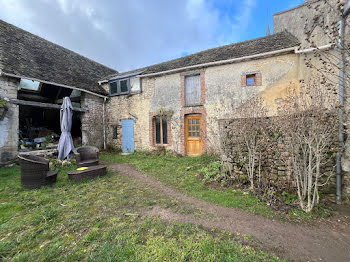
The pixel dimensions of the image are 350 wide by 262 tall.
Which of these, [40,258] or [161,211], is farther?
[161,211]

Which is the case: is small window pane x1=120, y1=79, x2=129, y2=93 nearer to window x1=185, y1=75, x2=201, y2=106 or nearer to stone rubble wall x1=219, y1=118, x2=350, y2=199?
window x1=185, y1=75, x2=201, y2=106

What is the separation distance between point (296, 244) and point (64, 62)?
560 inches

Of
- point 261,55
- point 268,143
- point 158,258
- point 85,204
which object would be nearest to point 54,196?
point 85,204

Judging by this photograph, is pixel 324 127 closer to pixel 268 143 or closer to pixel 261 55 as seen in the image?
pixel 268 143

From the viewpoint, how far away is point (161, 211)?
3.44m

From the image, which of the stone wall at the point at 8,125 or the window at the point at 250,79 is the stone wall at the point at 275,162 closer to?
the window at the point at 250,79

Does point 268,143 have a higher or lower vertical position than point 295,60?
lower

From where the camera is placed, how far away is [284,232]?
9.14 feet

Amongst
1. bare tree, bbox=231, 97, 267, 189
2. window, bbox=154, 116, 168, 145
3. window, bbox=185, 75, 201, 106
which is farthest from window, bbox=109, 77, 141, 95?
bare tree, bbox=231, 97, 267, 189

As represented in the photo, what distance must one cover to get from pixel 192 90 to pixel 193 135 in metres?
2.61

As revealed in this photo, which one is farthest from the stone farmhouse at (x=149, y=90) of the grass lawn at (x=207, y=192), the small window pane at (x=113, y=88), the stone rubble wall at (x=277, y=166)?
the grass lawn at (x=207, y=192)

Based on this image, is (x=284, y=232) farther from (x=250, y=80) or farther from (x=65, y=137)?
(x=65, y=137)

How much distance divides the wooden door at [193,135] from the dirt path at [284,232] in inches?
215

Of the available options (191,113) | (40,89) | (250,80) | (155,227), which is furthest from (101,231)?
(40,89)
